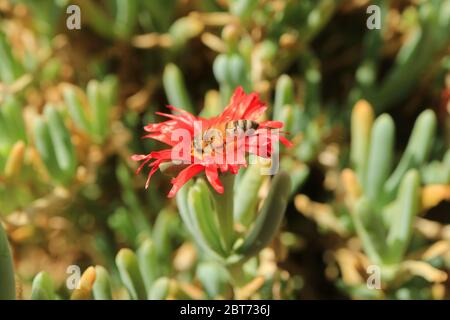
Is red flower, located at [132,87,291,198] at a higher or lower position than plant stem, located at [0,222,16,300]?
higher

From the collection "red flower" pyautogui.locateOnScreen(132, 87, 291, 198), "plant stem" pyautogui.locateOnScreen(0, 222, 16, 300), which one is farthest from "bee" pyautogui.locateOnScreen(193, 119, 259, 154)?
"plant stem" pyautogui.locateOnScreen(0, 222, 16, 300)

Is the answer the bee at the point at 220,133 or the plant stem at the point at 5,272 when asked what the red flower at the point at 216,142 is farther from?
the plant stem at the point at 5,272

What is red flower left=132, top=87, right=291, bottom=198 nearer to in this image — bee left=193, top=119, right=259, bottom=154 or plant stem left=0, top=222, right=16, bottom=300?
bee left=193, top=119, right=259, bottom=154

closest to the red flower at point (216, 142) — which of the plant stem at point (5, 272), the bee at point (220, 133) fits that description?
the bee at point (220, 133)

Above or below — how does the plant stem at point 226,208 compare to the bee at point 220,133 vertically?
below

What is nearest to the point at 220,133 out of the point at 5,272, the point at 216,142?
the point at 216,142

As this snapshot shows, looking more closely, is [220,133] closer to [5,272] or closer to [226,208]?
[226,208]

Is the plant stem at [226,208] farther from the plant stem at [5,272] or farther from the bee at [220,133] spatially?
the plant stem at [5,272]
